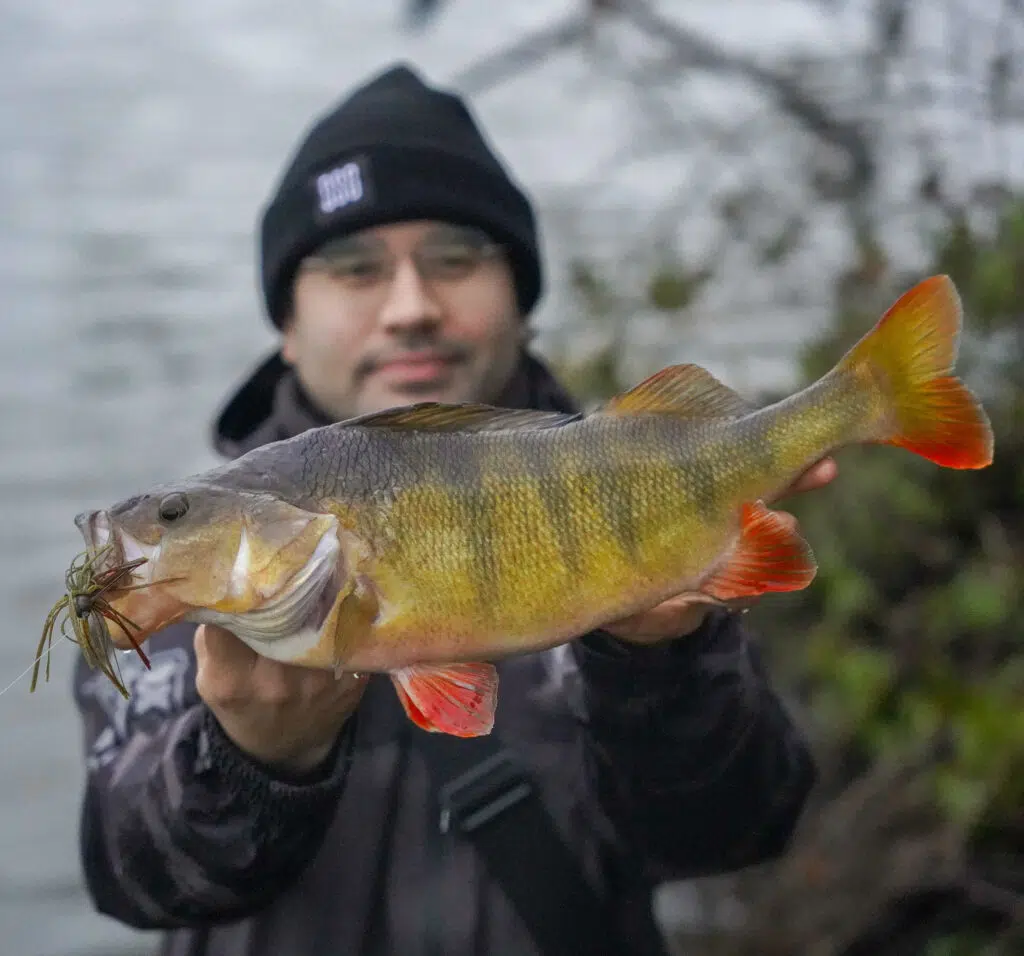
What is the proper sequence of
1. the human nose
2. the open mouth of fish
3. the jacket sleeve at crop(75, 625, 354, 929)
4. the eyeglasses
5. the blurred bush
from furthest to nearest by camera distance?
the blurred bush, the eyeglasses, the human nose, the jacket sleeve at crop(75, 625, 354, 929), the open mouth of fish

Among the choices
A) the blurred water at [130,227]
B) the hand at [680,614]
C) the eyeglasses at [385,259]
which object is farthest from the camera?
the blurred water at [130,227]

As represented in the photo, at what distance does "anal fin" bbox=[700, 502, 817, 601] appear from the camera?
5.32 feet

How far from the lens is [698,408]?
169cm

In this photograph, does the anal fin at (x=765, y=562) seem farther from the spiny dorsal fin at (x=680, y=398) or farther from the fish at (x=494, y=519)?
the spiny dorsal fin at (x=680, y=398)

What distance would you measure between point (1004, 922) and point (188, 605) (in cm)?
280

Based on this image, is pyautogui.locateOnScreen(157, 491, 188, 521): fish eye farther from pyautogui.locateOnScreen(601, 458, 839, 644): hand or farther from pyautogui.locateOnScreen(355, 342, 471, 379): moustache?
pyautogui.locateOnScreen(355, 342, 471, 379): moustache

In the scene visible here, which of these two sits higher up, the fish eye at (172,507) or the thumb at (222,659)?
the fish eye at (172,507)

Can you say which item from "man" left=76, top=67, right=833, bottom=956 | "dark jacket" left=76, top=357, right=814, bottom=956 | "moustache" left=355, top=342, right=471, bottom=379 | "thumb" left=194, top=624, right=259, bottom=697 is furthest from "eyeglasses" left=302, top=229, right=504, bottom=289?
"thumb" left=194, top=624, right=259, bottom=697

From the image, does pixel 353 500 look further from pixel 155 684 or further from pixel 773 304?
pixel 773 304

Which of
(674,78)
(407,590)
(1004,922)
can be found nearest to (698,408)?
(407,590)

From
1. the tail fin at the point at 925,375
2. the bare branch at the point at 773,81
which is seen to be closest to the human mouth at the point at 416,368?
the tail fin at the point at 925,375

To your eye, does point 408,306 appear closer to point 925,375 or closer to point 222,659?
point 222,659

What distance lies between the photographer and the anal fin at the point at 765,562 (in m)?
1.62

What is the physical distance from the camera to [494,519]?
5.06ft
